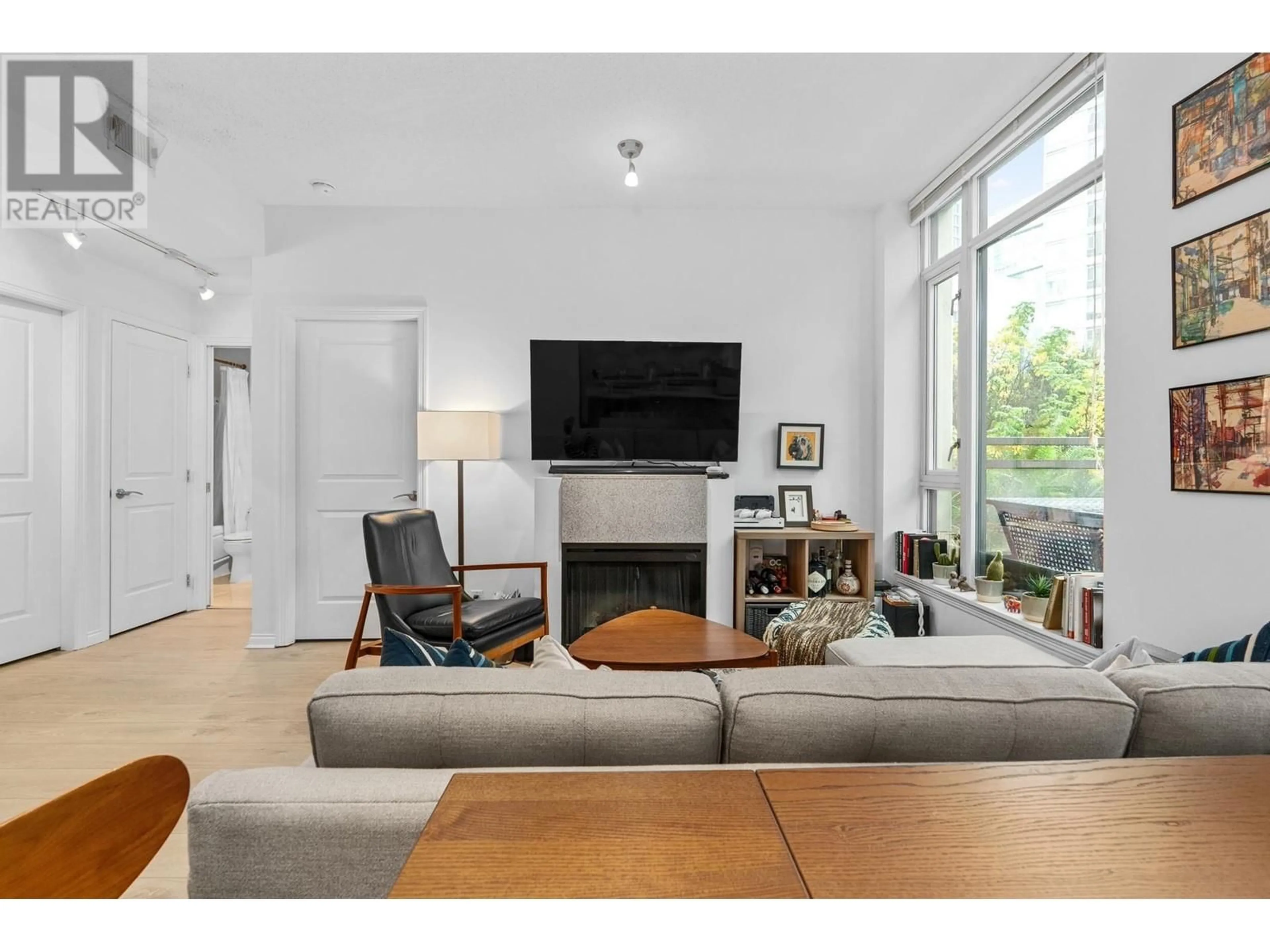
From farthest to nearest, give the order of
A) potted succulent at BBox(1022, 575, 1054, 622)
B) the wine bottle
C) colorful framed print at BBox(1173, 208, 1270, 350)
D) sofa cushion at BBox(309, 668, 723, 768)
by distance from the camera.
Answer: the wine bottle
potted succulent at BBox(1022, 575, 1054, 622)
colorful framed print at BBox(1173, 208, 1270, 350)
sofa cushion at BBox(309, 668, 723, 768)

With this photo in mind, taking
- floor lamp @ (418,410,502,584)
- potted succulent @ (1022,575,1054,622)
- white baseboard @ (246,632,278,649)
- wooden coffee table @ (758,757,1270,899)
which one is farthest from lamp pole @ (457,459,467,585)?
wooden coffee table @ (758,757,1270,899)

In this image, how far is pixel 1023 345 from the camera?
3.38 meters

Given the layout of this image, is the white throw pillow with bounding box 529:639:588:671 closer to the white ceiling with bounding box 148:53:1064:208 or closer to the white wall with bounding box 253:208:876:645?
the white ceiling with bounding box 148:53:1064:208

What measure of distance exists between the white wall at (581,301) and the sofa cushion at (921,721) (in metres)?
3.34

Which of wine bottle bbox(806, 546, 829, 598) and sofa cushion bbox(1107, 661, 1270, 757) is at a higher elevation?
sofa cushion bbox(1107, 661, 1270, 757)

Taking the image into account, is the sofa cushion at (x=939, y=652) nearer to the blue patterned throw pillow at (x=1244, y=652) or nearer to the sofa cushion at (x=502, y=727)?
the blue patterned throw pillow at (x=1244, y=652)

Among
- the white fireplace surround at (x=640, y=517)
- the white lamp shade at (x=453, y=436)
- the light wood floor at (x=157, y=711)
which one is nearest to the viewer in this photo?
the light wood floor at (x=157, y=711)

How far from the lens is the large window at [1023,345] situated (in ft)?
9.62

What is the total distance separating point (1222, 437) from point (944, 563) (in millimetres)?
2052

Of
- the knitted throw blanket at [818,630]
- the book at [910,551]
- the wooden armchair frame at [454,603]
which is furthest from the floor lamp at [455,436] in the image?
the book at [910,551]

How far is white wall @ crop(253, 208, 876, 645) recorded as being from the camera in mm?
4336

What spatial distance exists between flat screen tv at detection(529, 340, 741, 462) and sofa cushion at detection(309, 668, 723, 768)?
3234mm

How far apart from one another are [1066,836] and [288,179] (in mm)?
4453
